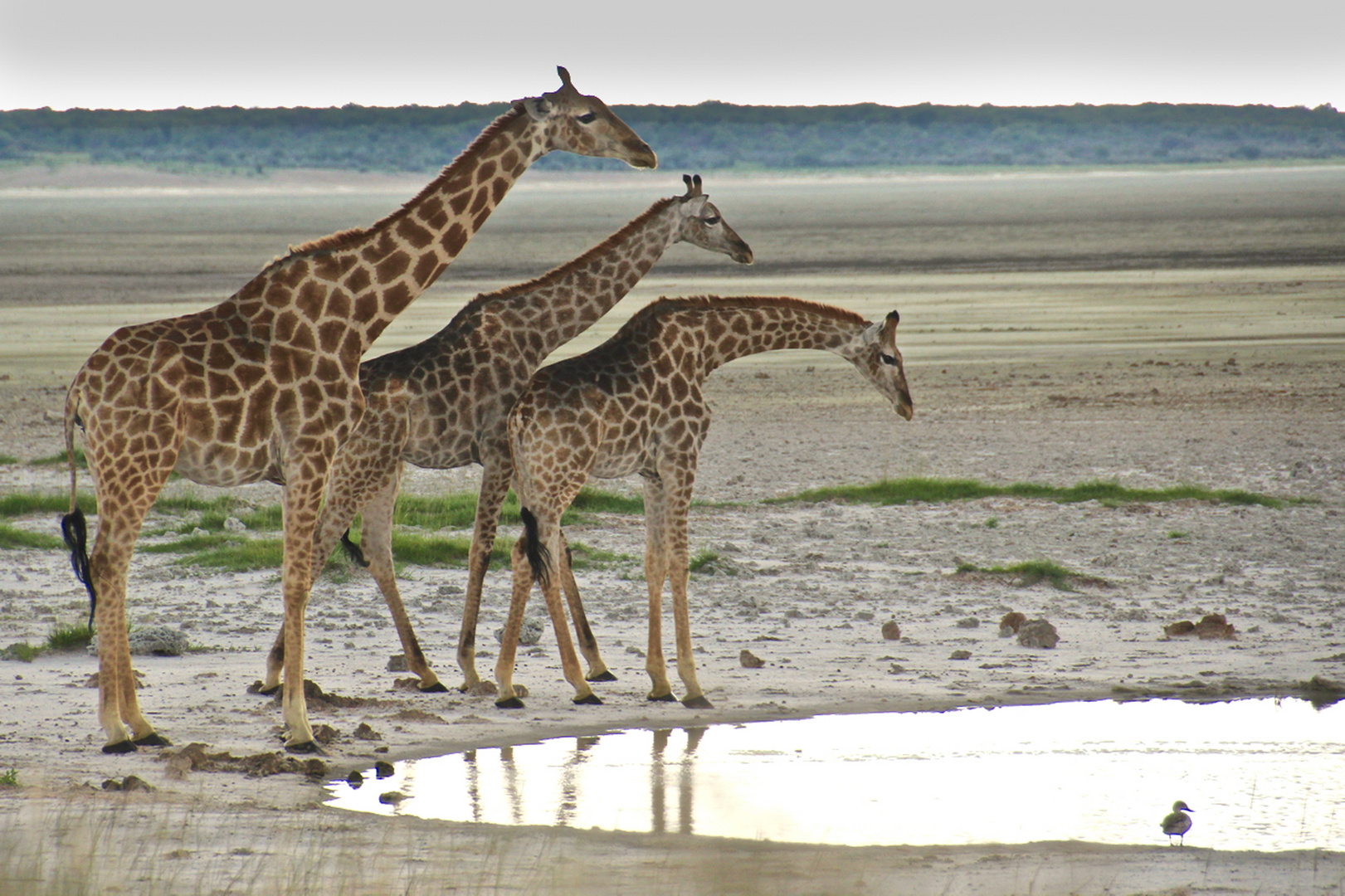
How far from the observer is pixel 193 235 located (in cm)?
7469

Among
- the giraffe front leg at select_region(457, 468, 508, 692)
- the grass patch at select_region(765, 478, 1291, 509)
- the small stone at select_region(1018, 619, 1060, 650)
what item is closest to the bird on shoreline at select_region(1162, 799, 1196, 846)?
the small stone at select_region(1018, 619, 1060, 650)

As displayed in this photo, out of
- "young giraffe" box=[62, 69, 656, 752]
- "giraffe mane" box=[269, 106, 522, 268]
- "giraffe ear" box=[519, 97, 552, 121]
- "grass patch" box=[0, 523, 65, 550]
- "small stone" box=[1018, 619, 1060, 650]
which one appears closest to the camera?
"young giraffe" box=[62, 69, 656, 752]

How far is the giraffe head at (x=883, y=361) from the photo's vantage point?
10266mm

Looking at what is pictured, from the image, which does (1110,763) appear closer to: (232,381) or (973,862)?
(973,862)

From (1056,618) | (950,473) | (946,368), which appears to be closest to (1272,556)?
(1056,618)

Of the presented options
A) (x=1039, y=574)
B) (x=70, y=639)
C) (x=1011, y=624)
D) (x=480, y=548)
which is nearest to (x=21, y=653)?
(x=70, y=639)

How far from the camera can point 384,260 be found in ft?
28.8

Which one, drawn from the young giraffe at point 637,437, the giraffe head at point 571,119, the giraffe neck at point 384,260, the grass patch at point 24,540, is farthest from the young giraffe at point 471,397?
the grass patch at point 24,540

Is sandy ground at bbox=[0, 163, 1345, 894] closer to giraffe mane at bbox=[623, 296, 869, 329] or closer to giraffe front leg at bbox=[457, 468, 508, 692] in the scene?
giraffe front leg at bbox=[457, 468, 508, 692]

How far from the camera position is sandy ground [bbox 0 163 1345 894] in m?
6.56

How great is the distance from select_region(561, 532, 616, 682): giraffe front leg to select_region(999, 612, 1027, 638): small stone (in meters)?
2.82

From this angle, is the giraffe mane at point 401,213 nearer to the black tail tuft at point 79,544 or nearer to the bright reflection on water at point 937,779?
the black tail tuft at point 79,544

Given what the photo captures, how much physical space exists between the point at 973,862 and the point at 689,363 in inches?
153

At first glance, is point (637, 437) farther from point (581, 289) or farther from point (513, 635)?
point (513, 635)
